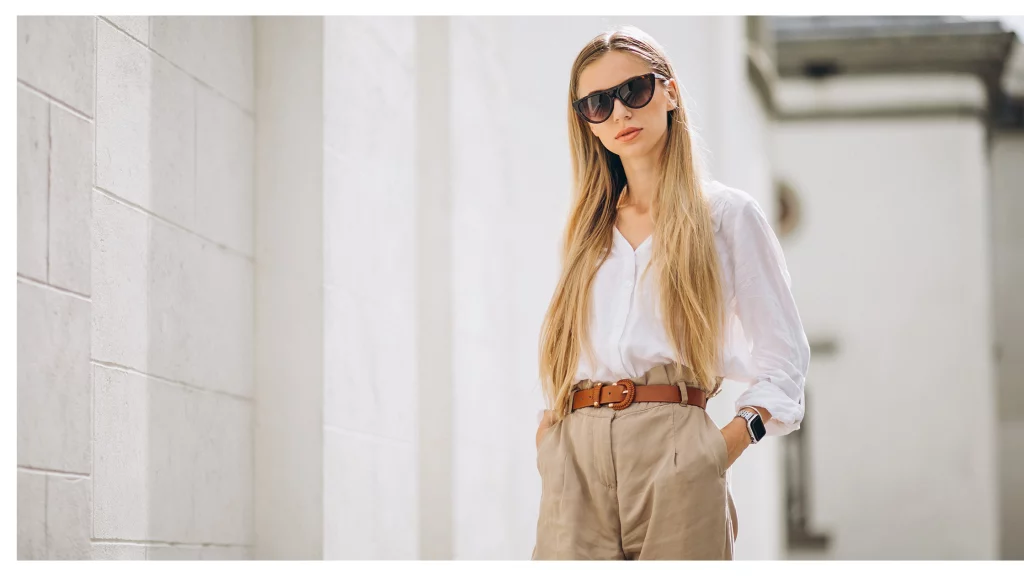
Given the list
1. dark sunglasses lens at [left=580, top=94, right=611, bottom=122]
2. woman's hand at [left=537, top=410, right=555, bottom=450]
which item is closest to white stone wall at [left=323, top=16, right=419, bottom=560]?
woman's hand at [left=537, top=410, right=555, bottom=450]

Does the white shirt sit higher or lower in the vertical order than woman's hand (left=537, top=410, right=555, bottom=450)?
higher

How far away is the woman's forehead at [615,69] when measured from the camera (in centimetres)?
285

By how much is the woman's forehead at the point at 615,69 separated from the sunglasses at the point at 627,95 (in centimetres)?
2

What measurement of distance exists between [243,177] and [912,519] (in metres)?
A: 18.5

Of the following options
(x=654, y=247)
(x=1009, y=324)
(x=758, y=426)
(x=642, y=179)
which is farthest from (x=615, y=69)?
(x=1009, y=324)

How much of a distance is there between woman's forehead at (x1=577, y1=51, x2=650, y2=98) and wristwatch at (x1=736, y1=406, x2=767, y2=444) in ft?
Answer: 2.37

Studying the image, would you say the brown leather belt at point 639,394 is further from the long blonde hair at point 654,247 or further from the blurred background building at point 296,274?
the blurred background building at point 296,274

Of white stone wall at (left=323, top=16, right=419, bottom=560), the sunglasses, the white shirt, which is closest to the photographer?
the white shirt

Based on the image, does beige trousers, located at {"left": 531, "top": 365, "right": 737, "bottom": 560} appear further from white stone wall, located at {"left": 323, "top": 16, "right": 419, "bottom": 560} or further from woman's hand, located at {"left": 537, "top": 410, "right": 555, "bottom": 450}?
white stone wall, located at {"left": 323, "top": 16, "right": 419, "bottom": 560}

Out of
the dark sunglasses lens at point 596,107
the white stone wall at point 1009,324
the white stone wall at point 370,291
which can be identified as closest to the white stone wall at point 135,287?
the white stone wall at point 370,291

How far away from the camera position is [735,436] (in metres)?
2.66

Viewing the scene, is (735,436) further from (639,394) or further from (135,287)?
(135,287)

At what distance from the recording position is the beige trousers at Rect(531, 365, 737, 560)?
2.62 m
